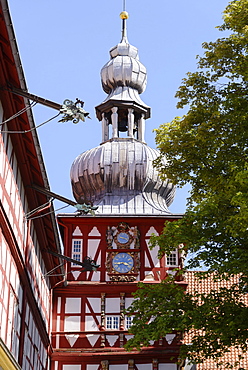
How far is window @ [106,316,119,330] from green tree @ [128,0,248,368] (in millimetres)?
13078

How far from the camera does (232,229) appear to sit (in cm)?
1791

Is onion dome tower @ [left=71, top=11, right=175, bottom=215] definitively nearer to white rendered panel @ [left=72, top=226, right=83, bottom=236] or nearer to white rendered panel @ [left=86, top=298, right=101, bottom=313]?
white rendered panel @ [left=72, top=226, right=83, bottom=236]

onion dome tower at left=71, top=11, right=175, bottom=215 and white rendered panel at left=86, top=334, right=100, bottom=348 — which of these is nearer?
white rendered panel at left=86, top=334, right=100, bottom=348

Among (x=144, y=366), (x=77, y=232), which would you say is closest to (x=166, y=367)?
(x=144, y=366)

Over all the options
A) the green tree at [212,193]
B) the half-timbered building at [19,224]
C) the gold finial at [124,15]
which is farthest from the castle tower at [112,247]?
the green tree at [212,193]

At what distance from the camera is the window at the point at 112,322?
33281 mm

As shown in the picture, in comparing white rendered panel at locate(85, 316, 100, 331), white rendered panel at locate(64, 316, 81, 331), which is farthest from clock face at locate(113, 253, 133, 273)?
white rendered panel at locate(64, 316, 81, 331)

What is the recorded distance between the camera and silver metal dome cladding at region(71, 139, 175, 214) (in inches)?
1496

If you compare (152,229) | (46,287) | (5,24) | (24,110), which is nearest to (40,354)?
(46,287)

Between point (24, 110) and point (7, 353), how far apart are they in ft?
18.1

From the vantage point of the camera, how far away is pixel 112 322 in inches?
1316

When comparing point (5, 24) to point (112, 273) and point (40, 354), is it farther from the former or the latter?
point (112, 273)

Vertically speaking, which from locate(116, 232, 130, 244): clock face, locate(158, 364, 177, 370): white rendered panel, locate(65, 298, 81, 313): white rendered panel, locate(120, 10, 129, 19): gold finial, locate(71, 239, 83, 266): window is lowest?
locate(158, 364, 177, 370): white rendered panel

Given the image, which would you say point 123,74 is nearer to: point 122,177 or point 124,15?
point 124,15
